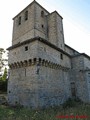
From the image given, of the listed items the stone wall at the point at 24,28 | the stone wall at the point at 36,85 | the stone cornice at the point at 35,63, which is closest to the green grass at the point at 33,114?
the stone wall at the point at 36,85

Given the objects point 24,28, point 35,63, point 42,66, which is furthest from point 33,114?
point 24,28

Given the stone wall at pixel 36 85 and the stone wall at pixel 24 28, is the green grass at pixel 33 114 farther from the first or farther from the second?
the stone wall at pixel 24 28

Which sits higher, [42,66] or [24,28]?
[24,28]

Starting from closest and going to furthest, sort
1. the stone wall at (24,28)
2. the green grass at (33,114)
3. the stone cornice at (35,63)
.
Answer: the green grass at (33,114), the stone cornice at (35,63), the stone wall at (24,28)

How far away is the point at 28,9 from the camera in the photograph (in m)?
20.8

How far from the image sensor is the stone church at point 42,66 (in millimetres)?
13570

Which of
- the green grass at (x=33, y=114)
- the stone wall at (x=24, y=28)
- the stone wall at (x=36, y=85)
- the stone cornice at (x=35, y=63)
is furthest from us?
the stone wall at (x=24, y=28)

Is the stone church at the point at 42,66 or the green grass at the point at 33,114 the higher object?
the stone church at the point at 42,66

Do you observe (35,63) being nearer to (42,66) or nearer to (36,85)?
(42,66)

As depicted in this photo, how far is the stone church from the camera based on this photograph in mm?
13570

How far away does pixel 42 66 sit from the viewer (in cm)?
1413

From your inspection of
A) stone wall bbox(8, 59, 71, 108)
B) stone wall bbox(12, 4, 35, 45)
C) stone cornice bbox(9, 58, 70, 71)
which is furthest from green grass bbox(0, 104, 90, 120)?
stone wall bbox(12, 4, 35, 45)

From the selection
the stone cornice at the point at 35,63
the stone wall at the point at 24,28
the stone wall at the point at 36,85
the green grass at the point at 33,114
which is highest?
the stone wall at the point at 24,28

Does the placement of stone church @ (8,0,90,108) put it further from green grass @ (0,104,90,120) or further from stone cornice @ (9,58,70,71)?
green grass @ (0,104,90,120)
